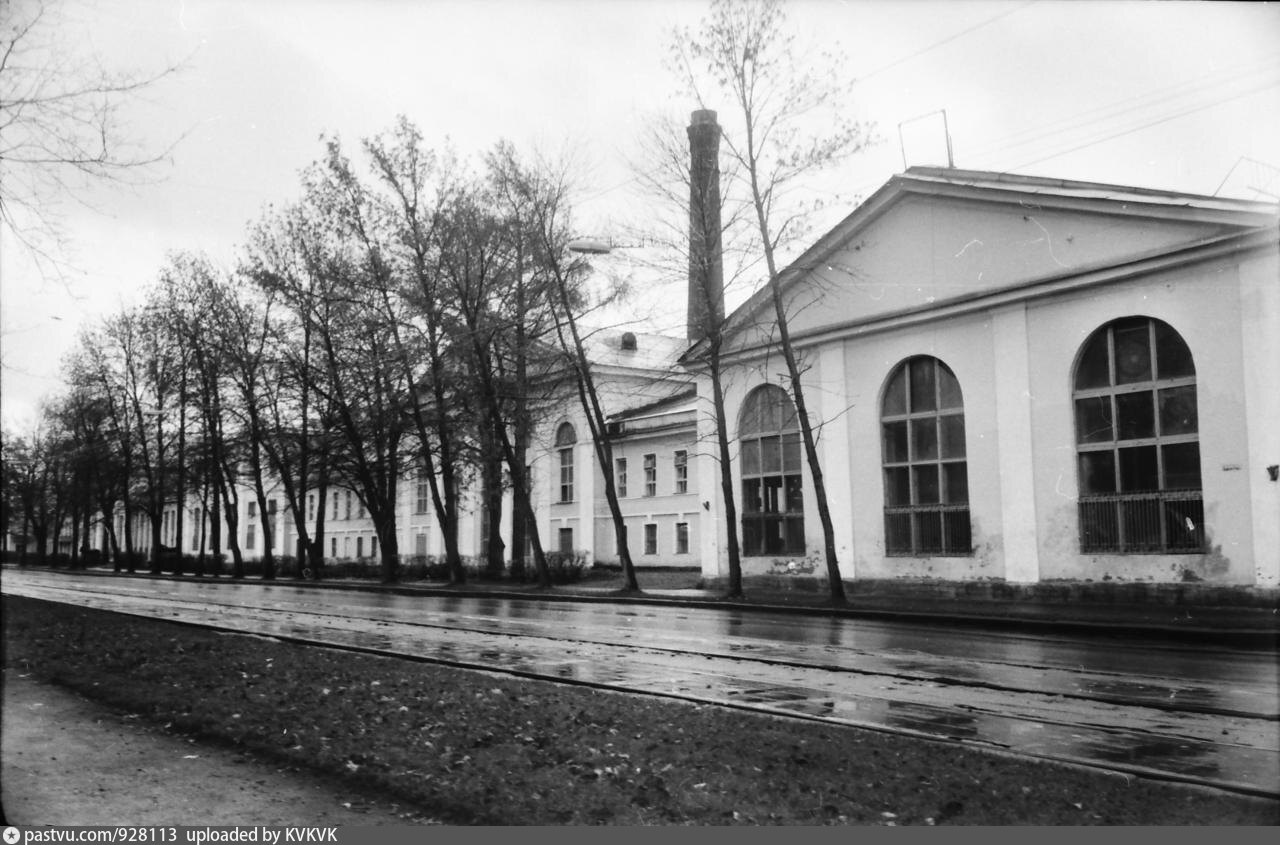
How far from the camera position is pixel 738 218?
82.2 feet

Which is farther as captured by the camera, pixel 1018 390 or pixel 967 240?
pixel 967 240

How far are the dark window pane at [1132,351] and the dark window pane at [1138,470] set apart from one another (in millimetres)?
1421

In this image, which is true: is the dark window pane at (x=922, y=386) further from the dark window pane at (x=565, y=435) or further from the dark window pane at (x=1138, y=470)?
the dark window pane at (x=565, y=435)

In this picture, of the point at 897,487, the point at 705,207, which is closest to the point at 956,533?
the point at 897,487

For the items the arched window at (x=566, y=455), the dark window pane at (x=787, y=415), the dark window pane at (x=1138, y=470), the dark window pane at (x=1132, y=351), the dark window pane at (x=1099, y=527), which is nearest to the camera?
the dark window pane at (x=1138, y=470)

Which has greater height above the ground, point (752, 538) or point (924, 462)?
point (924, 462)

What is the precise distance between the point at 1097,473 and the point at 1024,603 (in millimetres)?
3155

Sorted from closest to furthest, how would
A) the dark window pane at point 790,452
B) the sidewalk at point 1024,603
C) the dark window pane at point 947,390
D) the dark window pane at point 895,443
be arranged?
1. the sidewalk at point 1024,603
2. the dark window pane at point 947,390
3. the dark window pane at point 895,443
4. the dark window pane at point 790,452

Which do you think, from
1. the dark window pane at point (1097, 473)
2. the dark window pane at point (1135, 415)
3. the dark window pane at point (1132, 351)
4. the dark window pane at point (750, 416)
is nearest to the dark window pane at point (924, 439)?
the dark window pane at point (1097, 473)

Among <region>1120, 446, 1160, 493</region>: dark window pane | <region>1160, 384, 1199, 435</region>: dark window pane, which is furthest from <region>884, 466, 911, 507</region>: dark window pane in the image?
<region>1160, 384, 1199, 435</region>: dark window pane

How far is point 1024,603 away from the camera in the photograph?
845 inches

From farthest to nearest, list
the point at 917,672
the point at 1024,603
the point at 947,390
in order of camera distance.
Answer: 1. the point at 947,390
2. the point at 1024,603
3. the point at 917,672

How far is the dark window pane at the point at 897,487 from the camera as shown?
2597 cm

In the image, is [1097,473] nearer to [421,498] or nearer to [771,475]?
[771,475]
